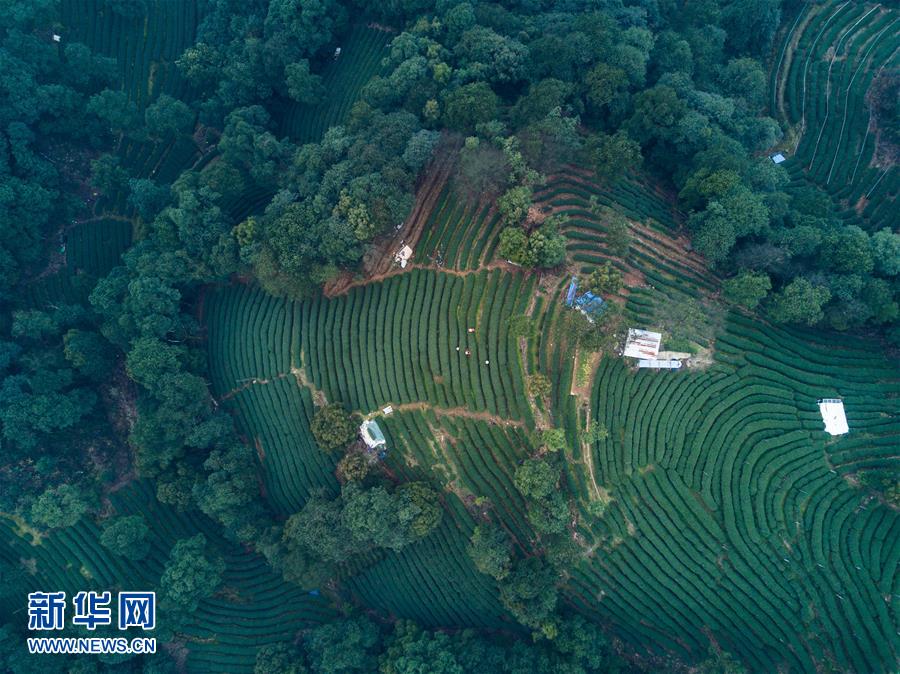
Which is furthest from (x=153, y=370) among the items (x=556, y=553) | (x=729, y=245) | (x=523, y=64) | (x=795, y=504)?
(x=795, y=504)

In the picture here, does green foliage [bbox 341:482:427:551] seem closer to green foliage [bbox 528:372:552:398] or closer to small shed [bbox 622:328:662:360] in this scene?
green foliage [bbox 528:372:552:398]

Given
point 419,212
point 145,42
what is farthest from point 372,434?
point 145,42

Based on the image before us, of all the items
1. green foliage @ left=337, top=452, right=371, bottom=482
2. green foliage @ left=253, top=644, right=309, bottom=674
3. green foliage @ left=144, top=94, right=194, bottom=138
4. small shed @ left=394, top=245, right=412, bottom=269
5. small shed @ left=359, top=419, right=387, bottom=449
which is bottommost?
green foliage @ left=253, top=644, right=309, bottom=674

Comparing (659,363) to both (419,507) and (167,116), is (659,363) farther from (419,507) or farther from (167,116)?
(167,116)

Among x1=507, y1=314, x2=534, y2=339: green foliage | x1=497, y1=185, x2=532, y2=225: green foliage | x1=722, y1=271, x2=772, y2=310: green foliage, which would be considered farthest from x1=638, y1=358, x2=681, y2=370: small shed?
x1=497, y1=185, x2=532, y2=225: green foliage

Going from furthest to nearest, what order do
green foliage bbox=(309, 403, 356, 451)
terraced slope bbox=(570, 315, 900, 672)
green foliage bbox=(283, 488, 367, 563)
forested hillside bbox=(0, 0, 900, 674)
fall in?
green foliage bbox=(309, 403, 356, 451) < green foliage bbox=(283, 488, 367, 563) < forested hillside bbox=(0, 0, 900, 674) < terraced slope bbox=(570, 315, 900, 672)

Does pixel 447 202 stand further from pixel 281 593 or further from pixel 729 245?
pixel 281 593
